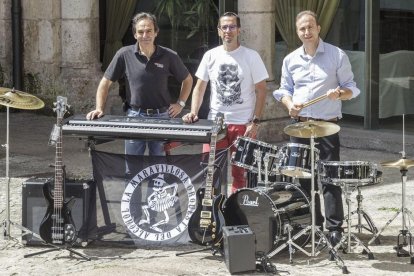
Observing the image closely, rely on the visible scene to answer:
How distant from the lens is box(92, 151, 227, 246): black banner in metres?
9.80

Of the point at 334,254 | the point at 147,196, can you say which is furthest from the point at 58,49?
the point at 334,254

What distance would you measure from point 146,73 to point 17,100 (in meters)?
1.18

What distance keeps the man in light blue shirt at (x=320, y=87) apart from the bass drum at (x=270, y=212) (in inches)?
A: 10.1

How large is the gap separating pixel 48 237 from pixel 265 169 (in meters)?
1.85

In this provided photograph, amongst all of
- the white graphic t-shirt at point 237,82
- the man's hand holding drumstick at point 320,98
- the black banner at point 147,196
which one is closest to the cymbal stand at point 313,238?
the man's hand holding drumstick at point 320,98

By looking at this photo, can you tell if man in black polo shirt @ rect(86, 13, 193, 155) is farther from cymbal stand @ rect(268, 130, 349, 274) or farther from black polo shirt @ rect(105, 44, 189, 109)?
cymbal stand @ rect(268, 130, 349, 274)

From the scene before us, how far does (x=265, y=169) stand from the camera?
9.32m

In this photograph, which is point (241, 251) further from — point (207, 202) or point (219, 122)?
point (219, 122)

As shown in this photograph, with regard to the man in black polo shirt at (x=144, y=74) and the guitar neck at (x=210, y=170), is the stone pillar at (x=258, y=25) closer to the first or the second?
the man in black polo shirt at (x=144, y=74)

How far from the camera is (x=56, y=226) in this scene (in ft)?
31.1

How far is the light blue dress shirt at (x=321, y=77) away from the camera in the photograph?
955 centimetres

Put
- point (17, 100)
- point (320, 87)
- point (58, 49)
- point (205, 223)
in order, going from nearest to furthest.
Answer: point (205, 223) < point (320, 87) < point (17, 100) < point (58, 49)

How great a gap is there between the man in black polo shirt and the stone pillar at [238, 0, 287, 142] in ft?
14.1

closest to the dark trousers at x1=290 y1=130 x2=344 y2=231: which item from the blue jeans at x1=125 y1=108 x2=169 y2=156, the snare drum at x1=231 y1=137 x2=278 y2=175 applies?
the snare drum at x1=231 y1=137 x2=278 y2=175
